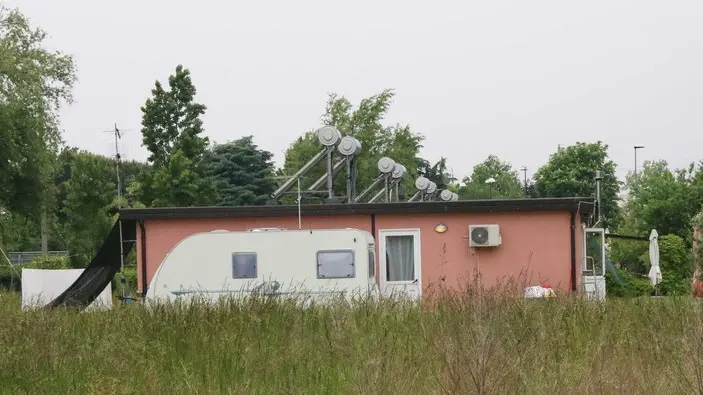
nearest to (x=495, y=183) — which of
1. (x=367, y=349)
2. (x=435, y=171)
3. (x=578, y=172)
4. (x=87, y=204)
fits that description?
(x=435, y=171)

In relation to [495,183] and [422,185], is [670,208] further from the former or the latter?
[495,183]

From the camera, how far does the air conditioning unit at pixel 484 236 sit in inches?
816

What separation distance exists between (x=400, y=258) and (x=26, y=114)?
22.3 meters

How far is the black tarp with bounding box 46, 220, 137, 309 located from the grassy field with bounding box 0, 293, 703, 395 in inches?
369

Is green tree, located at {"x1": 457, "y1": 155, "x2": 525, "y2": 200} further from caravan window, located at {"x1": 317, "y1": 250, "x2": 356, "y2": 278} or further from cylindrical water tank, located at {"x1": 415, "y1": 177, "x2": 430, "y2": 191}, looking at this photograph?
caravan window, located at {"x1": 317, "y1": 250, "x2": 356, "y2": 278}

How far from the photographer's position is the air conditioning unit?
2072 cm

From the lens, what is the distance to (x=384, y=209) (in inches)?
837

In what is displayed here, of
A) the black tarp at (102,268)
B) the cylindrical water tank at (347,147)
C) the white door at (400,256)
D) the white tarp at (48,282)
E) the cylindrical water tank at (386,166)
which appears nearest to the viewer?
the black tarp at (102,268)

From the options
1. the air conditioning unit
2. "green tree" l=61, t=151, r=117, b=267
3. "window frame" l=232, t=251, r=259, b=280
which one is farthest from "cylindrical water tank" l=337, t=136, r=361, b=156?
"green tree" l=61, t=151, r=117, b=267

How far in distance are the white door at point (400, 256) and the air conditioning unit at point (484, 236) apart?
1.18 meters

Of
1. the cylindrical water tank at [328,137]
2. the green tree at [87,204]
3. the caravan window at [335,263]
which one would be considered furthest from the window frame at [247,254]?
the green tree at [87,204]

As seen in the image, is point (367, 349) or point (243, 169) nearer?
point (367, 349)

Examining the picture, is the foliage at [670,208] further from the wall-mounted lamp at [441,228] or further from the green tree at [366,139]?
the wall-mounted lamp at [441,228]

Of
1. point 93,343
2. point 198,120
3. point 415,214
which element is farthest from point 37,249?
point 93,343
